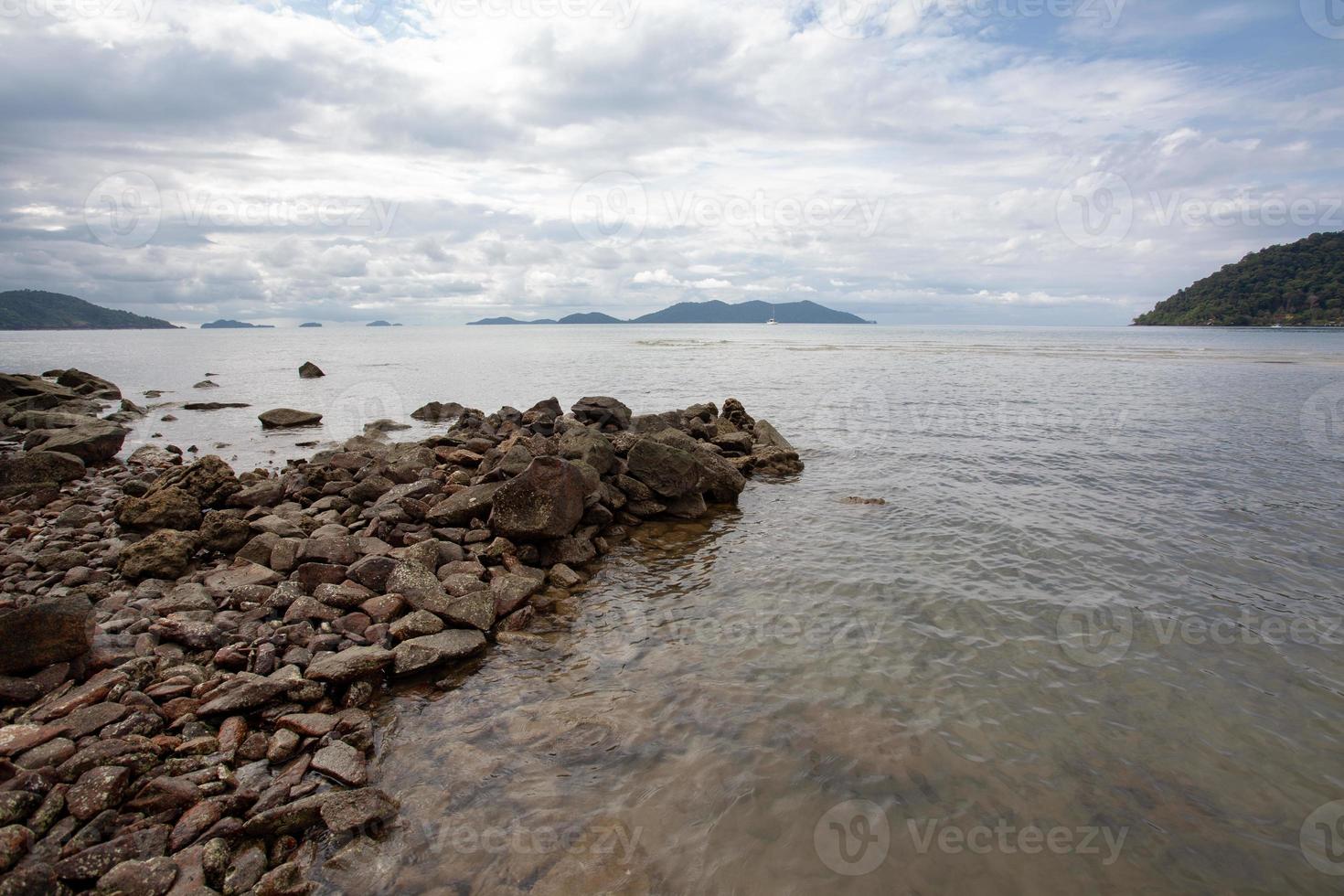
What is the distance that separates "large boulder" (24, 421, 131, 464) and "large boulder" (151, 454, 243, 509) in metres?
8.23

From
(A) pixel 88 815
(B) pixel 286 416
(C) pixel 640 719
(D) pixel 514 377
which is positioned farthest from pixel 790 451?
(D) pixel 514 377

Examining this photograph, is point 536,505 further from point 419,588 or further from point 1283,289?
point 1283,289

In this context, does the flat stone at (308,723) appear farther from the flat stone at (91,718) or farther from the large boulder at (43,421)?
the large boulder at (43,421)

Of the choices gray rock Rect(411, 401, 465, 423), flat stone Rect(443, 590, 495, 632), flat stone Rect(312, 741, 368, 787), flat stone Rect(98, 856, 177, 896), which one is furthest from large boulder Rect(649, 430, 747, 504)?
gray rock Rect(411, 401, 465, 423)

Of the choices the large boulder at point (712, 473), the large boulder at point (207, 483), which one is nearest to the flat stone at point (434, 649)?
the large boulder at point (207, 483)

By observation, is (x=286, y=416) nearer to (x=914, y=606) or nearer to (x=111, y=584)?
(x=111, y=584)

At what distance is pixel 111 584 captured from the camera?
10.3 meters

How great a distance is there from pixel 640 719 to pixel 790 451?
1559cm

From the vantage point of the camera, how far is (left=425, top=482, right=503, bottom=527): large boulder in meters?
12.7

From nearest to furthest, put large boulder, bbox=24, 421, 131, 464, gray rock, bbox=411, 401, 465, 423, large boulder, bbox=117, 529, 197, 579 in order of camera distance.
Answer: large boulder, bbox=117, 529, 197, 579, large boulder, bbox=24, 421, 131, 464, gray rock, bbox=411, 401, 465, 423

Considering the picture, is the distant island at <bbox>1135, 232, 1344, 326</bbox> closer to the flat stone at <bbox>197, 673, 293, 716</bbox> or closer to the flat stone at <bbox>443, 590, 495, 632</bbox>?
the flat stone at <bbox>443, 590, 495, 632</bbox>

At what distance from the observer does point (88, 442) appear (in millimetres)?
19875

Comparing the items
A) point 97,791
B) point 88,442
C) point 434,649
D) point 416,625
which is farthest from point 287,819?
point 88,442

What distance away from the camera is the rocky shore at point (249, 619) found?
5.55 meters
